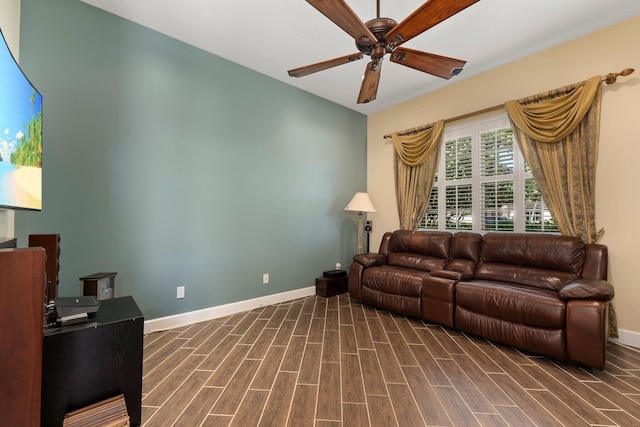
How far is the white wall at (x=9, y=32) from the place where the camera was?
178cm

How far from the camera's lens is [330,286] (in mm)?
3943

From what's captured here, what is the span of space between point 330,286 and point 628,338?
3.05 m

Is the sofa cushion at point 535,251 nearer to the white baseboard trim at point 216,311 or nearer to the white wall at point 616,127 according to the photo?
the white wall at point 616,127

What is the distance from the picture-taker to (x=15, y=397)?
80 centimetres

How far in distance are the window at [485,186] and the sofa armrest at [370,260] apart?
0.94 meters

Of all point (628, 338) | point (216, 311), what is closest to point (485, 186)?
point (628, 338)

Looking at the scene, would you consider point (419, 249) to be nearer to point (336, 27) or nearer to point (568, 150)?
point (568, 150)

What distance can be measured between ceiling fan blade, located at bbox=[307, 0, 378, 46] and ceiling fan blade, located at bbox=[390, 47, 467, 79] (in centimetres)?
30

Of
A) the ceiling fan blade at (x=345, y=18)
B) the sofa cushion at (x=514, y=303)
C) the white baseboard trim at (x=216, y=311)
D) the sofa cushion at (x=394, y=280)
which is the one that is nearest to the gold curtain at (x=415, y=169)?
the sofa cushion at (x=394, y=280)

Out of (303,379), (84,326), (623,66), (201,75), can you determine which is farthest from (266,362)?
(623,66)

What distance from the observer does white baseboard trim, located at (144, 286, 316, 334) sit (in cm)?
269

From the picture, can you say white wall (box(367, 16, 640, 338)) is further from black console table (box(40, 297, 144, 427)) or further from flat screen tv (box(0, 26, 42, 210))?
flat screen tv (box(0, 26, 42, 210))

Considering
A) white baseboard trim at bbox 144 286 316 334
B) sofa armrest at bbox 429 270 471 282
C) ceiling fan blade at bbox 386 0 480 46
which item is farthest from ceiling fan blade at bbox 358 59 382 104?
white baseboard trim at bbox 144 286 316 334

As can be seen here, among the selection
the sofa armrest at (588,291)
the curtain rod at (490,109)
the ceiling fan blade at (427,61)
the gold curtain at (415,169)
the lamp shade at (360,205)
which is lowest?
the sofa armrest at (588,291)
